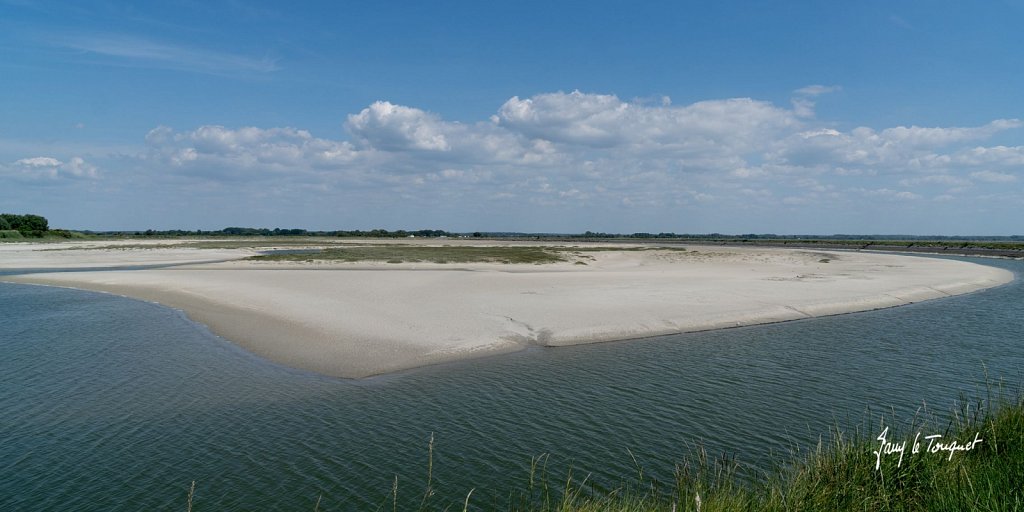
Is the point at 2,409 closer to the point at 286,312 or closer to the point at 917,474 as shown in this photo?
the point at 286,312

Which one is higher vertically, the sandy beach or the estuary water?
the sandy beach

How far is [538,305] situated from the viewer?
27891 mm

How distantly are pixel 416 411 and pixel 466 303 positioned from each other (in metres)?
15.3

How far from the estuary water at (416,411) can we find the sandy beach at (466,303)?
6.08 feet

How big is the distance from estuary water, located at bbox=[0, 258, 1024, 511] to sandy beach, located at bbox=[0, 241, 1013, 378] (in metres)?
1.85

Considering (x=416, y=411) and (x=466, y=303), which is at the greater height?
(x=466, y=303)

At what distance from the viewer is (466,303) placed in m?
28.3

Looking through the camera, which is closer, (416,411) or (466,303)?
(416,411)

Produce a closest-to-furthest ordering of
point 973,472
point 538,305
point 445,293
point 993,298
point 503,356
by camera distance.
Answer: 1. point 973,472
2. point 503,356
3. point 538,305
4. point 445,293
5. point 993,298

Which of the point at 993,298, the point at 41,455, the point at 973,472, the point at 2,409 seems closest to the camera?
the point at 973,472

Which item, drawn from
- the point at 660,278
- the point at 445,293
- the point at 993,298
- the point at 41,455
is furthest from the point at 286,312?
the point at 993,298

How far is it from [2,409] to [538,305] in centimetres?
2039

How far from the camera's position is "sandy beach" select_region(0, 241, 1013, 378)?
19922mm

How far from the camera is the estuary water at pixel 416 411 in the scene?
9.52 metres
